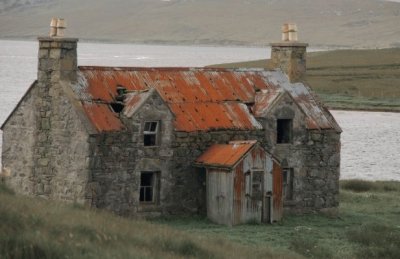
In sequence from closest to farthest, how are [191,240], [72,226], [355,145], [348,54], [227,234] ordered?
[72,226] → [191,240] → [227,234] → [355,145] → [348,54]

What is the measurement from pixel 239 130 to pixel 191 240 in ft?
32.3

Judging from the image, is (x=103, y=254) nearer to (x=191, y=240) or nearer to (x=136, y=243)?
(x=136, y=243)

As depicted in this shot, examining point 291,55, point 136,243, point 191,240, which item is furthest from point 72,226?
point 291,55

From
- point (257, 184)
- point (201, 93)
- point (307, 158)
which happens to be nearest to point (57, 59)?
point (201, 93)

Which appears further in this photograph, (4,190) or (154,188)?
(154,188)

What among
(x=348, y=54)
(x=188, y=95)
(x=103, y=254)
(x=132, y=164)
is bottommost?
(x=103, y=254)

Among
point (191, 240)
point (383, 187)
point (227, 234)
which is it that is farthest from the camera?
point (383, 187)

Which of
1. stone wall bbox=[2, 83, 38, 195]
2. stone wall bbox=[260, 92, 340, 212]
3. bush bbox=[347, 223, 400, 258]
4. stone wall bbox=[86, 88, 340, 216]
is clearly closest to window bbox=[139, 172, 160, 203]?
stone wall bbox=[86, 88, 340, 216]

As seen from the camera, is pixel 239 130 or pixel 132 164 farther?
pixel 239 130

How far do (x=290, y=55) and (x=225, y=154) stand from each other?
5.41m

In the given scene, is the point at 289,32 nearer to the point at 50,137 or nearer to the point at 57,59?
the point at 57,59

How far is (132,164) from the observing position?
87.3 ft

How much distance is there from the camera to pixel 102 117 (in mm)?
26406

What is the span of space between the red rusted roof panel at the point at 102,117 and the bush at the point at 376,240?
619 centimetres
